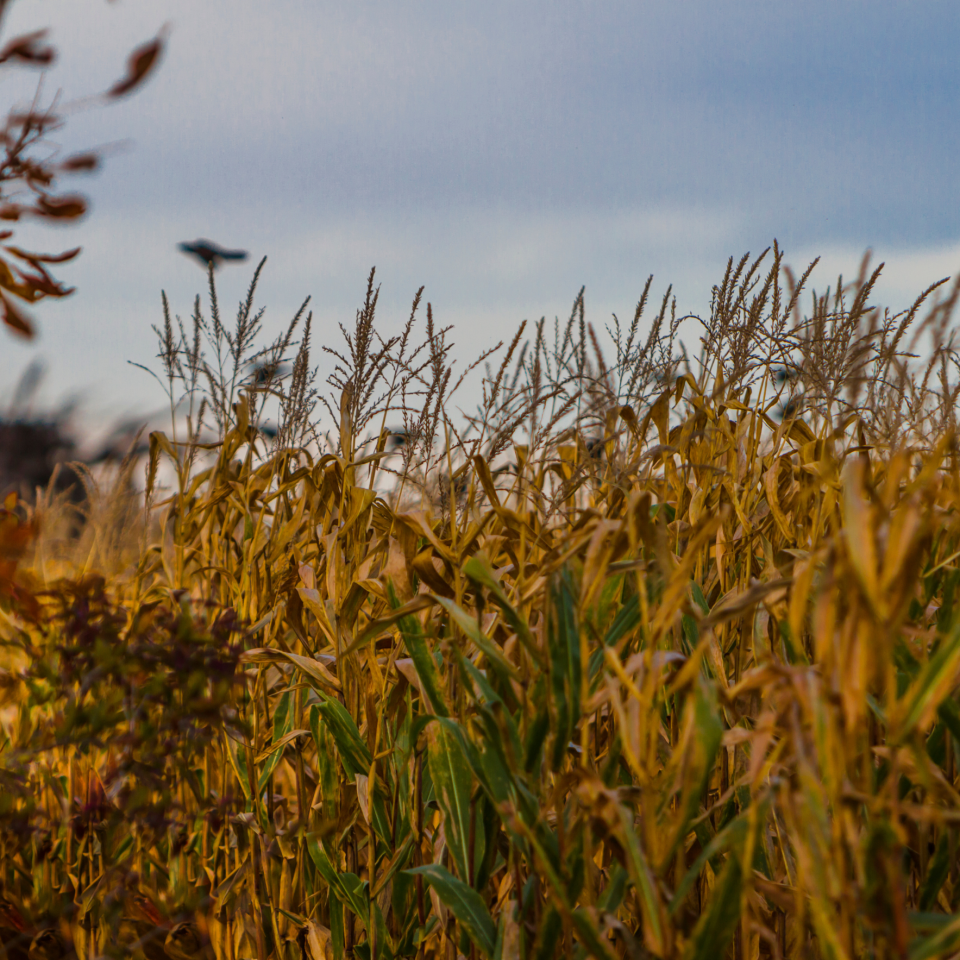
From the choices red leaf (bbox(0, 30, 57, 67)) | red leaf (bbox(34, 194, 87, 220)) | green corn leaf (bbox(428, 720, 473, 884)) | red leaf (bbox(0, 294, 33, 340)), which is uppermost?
red leaf (bbox(0, 30, 57, 67))

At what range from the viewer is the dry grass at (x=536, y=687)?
0.61 meters

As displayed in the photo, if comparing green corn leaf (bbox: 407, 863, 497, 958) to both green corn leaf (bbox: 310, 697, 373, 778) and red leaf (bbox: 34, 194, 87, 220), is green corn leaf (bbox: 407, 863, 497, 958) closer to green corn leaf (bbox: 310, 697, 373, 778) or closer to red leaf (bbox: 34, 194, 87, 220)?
green corn leaf (bbox: 310, 697, 373, 778)

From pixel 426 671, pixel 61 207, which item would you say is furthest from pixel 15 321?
pixel 426 671

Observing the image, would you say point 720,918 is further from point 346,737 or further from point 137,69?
point 137,69

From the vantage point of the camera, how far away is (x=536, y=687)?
2.77 feet

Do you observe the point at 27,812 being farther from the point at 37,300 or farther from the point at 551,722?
the point at 551,722

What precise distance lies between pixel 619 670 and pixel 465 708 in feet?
1.40

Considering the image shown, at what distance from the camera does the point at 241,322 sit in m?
1.79

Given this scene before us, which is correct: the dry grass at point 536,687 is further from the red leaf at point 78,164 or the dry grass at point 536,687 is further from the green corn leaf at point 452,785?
the red leaf at point 78,164

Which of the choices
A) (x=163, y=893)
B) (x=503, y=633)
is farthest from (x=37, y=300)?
(x=163, y=893)

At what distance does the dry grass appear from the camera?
0.61 m

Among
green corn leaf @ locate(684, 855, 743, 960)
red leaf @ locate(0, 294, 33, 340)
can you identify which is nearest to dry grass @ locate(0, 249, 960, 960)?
green corn leaf @ locate(684, 855, 743, 960)

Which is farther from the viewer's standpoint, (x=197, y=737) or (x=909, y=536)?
(x=197, y=737)

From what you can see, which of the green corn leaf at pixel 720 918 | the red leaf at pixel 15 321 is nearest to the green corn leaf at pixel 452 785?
the green corn leaf at pixel 720 918
